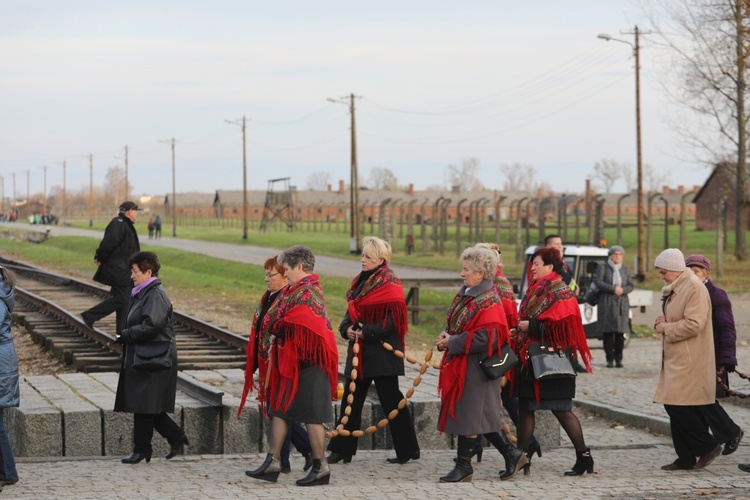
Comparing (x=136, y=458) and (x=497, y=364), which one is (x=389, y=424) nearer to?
(x=497, y=364)

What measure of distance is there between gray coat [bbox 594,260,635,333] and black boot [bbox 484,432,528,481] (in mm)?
8102

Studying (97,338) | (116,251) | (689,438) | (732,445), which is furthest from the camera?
(97,338)

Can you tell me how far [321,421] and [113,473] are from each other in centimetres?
162

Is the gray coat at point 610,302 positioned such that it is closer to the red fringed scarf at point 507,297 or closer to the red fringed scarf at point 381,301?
the red fringed scarf at point 507,297

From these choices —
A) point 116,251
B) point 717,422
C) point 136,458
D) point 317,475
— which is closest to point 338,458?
point 317,475

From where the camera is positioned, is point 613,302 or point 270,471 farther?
point 613,302

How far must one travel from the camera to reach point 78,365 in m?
14.7

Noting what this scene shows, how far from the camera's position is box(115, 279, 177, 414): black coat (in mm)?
9164

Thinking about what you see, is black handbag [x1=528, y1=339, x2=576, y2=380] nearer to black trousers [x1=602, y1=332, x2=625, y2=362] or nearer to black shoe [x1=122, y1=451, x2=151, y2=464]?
black shoe [x1=122, y1=451, x2=151, y2=464]

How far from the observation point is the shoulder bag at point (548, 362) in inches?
348

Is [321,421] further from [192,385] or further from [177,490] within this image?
[192,385]

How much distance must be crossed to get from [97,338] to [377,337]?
8949 mm

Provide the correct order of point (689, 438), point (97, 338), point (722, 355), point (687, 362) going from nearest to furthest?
point (689, 438)
point (687, 362)
point (722, 355)
point (97, 338)

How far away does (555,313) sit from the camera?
348 inches
